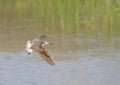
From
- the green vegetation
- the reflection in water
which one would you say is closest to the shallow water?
the reflection in water

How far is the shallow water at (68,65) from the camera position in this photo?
21.7 ft

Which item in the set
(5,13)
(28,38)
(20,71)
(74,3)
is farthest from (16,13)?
(20,71)

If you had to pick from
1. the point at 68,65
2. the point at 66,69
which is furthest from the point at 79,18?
the point at 66,69

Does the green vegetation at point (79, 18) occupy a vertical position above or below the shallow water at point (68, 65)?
above

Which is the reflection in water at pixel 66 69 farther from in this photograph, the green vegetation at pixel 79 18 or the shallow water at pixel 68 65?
the green vegetation at pixel 79 18

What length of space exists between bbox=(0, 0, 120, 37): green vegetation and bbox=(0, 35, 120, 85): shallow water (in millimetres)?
381

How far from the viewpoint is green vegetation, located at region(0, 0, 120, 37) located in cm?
850

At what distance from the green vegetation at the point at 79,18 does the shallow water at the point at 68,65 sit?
38cm

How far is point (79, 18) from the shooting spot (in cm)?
918

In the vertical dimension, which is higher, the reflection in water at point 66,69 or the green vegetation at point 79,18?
the green vegetation at point 79,18

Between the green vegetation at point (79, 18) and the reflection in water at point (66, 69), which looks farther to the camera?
the green vegetation at point (79, 18)

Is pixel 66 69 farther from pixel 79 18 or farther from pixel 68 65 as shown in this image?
pixel 79 18

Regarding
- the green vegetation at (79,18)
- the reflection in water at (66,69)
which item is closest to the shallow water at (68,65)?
the reflection in water at (66,69)

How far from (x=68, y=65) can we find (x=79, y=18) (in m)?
1.95
